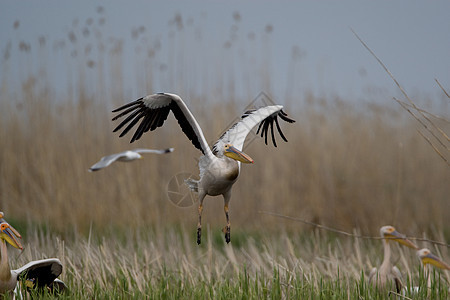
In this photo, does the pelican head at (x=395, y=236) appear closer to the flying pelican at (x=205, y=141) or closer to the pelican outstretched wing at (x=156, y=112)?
the flying pelican at (x=205, y=141)

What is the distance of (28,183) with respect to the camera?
281 inches

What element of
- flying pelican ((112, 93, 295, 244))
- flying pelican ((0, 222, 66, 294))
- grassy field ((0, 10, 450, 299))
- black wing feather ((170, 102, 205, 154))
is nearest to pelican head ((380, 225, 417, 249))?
flying pelican ((112, 93, 295, 244))

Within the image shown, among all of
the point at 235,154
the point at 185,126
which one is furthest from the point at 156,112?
the point at 235,154

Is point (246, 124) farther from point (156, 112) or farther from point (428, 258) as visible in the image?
point (428, 258)

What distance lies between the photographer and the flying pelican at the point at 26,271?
2010 millimetres

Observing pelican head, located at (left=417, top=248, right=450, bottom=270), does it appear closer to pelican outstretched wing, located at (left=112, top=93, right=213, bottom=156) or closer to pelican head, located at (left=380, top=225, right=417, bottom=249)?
pelican head, located at (left=380, top=225, right=417, bottom=249)

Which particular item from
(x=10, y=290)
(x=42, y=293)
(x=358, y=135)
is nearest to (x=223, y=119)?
(x=358, y=135)

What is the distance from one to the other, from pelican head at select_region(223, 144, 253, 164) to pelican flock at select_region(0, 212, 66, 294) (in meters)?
0.88

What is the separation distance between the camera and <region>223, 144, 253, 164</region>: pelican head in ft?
4.13

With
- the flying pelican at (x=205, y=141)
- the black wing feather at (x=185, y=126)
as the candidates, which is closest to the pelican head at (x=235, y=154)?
the flying pelican at (x=205, y=141)

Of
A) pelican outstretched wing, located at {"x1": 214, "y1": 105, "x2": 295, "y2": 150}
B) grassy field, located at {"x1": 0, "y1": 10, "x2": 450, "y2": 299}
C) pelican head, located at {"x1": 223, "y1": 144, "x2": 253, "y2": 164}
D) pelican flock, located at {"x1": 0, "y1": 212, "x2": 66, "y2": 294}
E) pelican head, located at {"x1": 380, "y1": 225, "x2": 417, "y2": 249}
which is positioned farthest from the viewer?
grassy field, located at {"x1": 0, "y1": 10, "x2": 450, "y2": 299}

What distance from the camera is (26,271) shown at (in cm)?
231

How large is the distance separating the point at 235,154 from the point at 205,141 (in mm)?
86

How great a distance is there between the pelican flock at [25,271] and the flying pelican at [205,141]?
665mm
